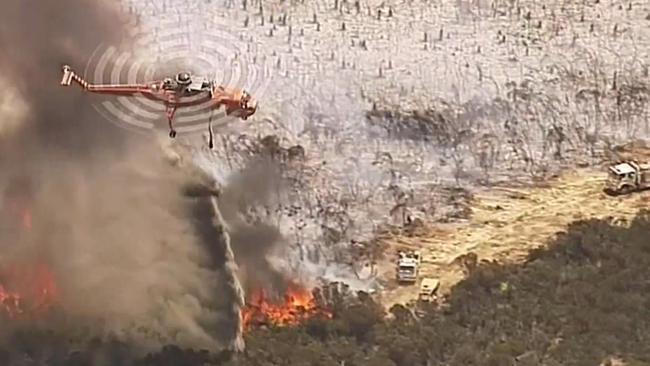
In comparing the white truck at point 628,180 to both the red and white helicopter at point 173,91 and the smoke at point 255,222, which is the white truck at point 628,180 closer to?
the smoke at point 255,222

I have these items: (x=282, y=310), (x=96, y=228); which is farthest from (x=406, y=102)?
(x=96, y=228)

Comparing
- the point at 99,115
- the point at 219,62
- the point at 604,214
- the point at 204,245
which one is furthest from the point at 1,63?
the point at 604,214

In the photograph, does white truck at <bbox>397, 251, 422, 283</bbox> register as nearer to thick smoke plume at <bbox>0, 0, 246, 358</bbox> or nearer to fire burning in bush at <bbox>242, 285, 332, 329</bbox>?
fire burning in bush at <bbox>242, 285, 332, 329</bbox>

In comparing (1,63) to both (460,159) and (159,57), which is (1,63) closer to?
(159,57)

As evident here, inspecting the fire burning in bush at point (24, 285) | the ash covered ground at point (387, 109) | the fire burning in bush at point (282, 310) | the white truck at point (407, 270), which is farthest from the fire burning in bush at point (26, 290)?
the white truck at point (407, 270)

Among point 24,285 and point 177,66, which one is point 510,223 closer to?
point 177,66

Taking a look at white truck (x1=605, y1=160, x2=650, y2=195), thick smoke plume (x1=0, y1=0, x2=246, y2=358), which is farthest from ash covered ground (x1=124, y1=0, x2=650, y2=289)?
thick smoke plume (x1=0, y1=0, x2=246, y2=358)
